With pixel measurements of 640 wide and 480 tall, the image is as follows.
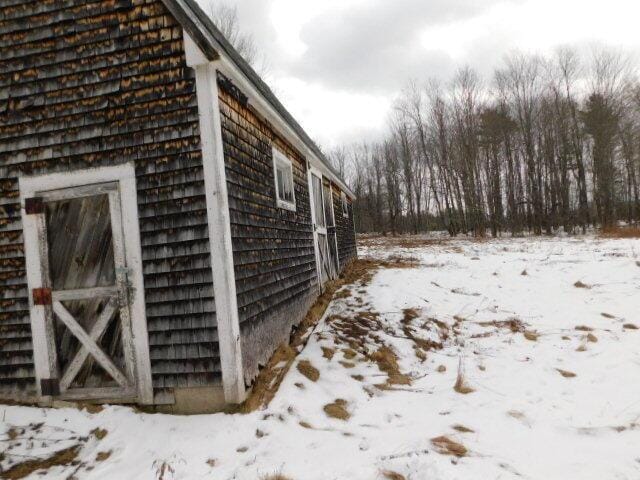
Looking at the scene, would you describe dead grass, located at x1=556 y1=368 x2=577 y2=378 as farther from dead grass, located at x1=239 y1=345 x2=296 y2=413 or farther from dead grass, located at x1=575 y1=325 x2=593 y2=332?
dead grass, located at x1=239 y1=345 x2=296 y2=413

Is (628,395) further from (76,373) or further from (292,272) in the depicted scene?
(76,373)

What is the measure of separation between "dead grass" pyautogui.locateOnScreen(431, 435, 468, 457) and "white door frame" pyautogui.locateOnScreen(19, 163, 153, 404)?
8.96 ft

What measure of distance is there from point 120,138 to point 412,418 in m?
4.01

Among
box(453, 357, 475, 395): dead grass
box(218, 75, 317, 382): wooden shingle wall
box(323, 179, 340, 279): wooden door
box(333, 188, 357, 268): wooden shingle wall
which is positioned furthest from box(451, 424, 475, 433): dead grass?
box(333, 188, 357, 268): wooden shingle wall

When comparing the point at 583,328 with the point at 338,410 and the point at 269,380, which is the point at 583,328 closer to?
the point at 338,410

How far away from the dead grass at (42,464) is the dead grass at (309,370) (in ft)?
7.50

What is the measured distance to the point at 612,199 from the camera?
28.1m

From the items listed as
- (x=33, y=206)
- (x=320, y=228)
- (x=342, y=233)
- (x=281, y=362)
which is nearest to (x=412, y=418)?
(x=281, y=362)

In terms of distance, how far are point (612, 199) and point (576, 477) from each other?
32.6 meters

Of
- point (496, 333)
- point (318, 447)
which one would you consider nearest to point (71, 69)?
point (318, 447)

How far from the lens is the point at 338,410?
3.75m

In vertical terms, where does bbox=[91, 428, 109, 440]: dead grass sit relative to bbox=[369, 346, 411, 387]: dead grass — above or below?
above

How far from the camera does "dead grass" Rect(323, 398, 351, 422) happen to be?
12.0 ft

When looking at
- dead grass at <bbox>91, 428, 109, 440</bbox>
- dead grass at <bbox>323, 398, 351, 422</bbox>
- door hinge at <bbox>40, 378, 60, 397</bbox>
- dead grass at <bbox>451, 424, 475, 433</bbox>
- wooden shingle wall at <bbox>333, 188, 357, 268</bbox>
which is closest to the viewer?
dead grass at <bbox>451, 424, 475, 433</bbox>
